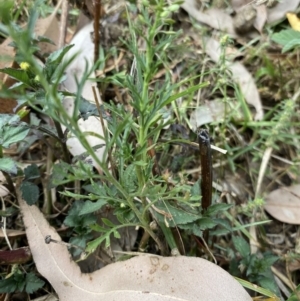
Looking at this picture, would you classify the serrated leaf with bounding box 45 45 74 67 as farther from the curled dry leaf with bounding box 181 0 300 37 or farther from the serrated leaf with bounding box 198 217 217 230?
the curled dry leaf with bounding box 181 0 300 37

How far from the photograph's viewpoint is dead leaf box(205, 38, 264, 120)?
1734 mm

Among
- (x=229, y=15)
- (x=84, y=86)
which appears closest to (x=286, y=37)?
(x=229, y=15)

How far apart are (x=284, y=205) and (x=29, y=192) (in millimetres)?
872

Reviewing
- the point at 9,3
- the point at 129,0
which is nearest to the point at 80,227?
the point at 9,3

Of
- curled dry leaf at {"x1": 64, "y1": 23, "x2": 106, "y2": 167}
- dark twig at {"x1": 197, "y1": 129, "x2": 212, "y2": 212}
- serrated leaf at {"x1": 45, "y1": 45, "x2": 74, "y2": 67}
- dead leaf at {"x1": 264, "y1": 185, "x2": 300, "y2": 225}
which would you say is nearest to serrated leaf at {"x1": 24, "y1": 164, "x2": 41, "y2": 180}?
curled dry leaf at {"x1": 64, "y1": 23, "x2": 106, "y2": 167}

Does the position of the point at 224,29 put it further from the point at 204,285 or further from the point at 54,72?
the point at 204,285

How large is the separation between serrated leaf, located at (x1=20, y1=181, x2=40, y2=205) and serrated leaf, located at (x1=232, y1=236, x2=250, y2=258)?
2.02 ft

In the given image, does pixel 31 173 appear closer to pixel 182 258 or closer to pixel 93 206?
pixel 93 206

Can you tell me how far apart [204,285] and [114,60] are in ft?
3.20

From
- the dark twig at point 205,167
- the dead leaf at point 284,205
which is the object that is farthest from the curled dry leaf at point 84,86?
the dead leaf at point 284,205

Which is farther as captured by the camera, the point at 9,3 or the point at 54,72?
the point at 54,72

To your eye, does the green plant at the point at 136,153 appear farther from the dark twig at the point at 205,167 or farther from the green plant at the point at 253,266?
the green plant at the point at 253,266

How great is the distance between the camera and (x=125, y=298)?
1136mm

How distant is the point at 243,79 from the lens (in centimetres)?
178
